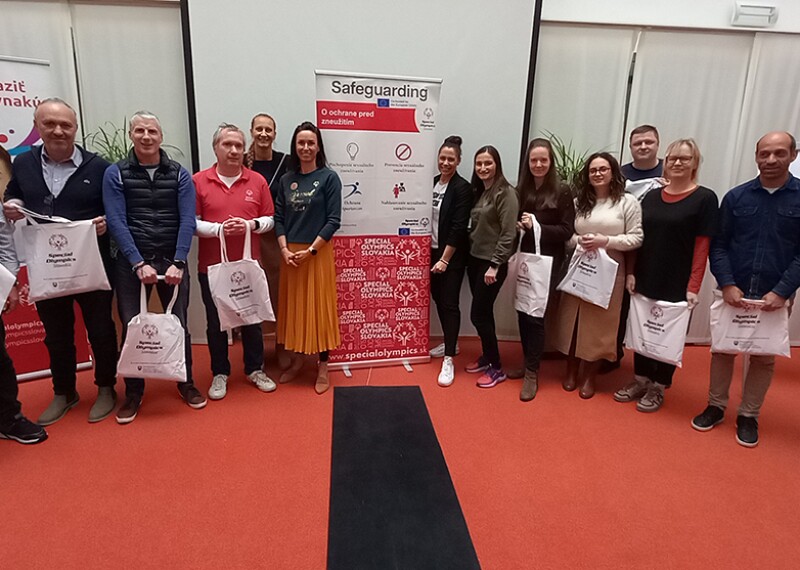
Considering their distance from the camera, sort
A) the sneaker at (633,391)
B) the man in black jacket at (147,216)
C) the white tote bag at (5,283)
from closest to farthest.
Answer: the white tote bag at (5,283) → the man in black jacket at (147,216) → the sneaker at (633,391)

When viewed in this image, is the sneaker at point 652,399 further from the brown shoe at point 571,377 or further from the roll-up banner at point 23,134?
the roll-up banner at point 23,134

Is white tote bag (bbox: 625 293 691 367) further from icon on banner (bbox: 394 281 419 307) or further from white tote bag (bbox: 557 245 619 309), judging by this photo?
icon on banner (bbox: 394 281 419 307)

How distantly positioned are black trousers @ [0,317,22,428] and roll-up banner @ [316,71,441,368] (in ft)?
6.01

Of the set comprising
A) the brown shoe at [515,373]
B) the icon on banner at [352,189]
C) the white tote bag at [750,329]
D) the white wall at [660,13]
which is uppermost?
the white wall at [660,13]

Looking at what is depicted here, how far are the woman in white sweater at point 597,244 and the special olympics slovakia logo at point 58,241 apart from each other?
290 centimetres

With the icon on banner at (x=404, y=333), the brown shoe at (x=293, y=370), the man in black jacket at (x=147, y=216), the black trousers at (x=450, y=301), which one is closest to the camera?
the man in black jacket at (x=147, y=216)

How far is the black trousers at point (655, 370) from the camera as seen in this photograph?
3.04 meters

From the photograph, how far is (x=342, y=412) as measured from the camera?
113 inches

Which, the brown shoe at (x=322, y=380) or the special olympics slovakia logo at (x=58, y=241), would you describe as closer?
the special olympics slovakia logo at (x=58, y=241)

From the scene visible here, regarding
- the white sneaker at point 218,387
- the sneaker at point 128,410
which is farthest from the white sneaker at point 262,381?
the sneaker at point 128,410

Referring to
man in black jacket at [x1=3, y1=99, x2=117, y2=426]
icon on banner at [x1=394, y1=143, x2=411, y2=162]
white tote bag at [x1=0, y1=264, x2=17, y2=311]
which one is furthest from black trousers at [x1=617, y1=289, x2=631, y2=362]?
white tote bag at [x1=0, y1=264, x2=17, y2=311]

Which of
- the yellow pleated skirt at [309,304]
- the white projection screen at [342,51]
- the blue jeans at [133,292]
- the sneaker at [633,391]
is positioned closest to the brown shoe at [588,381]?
the sneaker at [633,391]

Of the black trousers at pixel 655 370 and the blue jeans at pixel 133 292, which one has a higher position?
the blue jeans at pixel 133 292

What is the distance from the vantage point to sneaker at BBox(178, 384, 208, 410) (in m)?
2.87
